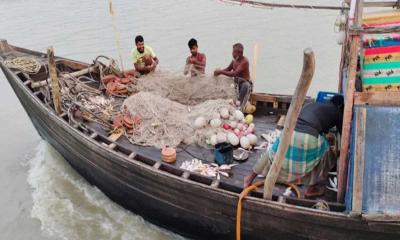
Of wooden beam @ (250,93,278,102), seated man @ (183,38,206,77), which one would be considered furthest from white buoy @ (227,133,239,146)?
seated man @ (183,38,206,77)

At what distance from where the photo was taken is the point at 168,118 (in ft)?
20.2

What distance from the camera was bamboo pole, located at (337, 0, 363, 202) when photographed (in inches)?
138

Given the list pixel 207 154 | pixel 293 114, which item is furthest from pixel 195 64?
pixel 293 114

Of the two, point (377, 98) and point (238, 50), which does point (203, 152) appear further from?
point (377, 98)

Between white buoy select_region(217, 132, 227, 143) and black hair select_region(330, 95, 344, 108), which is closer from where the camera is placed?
black hair select_region(330, 95, 344, 108)

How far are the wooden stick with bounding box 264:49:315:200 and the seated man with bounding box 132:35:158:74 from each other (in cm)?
427

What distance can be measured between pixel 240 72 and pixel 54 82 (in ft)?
9.79

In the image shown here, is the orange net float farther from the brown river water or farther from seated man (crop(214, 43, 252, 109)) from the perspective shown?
seated man (crop(214, 43, 252, 109))

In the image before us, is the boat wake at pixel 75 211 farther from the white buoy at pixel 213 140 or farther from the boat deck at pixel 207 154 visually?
the white buoy at pixel 213 140

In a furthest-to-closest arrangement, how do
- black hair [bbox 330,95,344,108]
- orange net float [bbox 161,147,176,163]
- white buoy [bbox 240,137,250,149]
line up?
white buoy [bbox 240,137,250,149] → orange net float [bbox 161,147,176,163] → black hair [bbox 330,95,344,108]

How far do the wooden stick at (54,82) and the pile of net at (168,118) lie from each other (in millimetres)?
1053

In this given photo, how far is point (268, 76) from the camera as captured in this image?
37.2ft

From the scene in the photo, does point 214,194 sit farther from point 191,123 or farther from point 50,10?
point 50,10

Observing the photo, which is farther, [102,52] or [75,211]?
[102,52]
